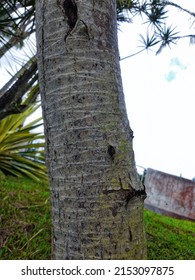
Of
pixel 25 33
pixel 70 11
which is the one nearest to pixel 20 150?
pixel 25 33

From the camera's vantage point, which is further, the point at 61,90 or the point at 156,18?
the point at 156,18

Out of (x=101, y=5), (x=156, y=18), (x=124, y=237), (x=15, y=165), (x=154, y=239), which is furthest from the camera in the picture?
(x=15, y=165)

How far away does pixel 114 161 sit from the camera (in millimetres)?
704

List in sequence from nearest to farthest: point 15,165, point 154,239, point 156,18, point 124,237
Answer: point 124,237 < point 154,239 < point 156,18 < point 15,165

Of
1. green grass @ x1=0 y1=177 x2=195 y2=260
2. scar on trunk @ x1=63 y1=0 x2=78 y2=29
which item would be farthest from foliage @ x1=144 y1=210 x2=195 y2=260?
scar on trunk @ x1=63 y1=0 x2=78 y2=29

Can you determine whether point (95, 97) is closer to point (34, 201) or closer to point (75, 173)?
point (75, 173)

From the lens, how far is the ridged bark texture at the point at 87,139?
68cm

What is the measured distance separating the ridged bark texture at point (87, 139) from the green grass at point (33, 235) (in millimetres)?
910

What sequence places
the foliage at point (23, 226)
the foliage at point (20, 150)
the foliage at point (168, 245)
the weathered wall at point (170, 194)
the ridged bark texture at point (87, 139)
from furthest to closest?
the weathered wall at point (170, 194) → the foliage at point (20, 150) → the foliage at point (168, 245) → the foliage at point (23, 226) → the ridged bark texture at point (87, 139)

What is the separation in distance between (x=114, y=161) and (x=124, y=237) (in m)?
0.17

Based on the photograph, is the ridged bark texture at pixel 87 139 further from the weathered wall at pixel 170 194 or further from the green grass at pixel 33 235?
the weathered wall at pixel 170 194

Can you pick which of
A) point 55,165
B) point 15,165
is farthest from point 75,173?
point 15,165

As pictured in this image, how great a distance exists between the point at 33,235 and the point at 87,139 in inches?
47.9

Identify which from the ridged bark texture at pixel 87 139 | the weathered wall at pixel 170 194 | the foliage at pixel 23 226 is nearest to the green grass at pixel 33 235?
the foliage at pixel 23 226
